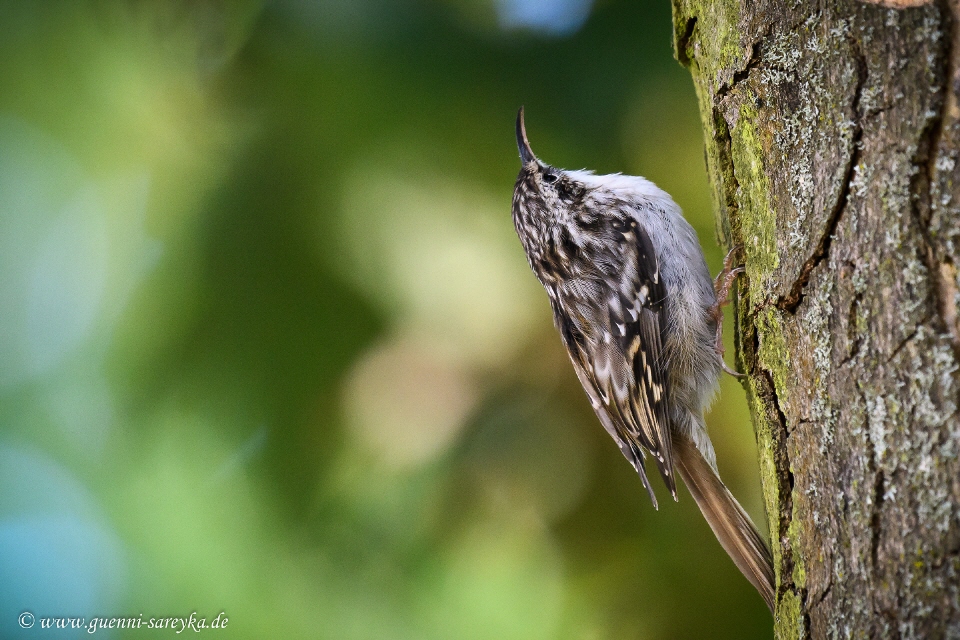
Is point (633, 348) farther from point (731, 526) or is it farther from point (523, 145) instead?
point (523, 145)

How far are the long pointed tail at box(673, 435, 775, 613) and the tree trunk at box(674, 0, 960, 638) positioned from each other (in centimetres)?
26

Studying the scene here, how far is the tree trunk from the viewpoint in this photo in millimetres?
764

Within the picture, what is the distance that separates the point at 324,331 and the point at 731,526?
110 cm

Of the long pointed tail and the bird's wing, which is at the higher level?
the bird's wing

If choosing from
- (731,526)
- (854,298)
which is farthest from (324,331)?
(854,298)

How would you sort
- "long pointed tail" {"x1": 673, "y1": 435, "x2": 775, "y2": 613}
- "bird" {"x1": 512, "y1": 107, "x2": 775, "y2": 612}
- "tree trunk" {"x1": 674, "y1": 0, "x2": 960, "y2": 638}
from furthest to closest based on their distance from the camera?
"bird" {"x1": 512, "y1": 107, "x2": 775, "y2": 612} → "long pointed tail" {"x1": 673, "y1": 435, "x2": 775, "y2": 613} → "tree trunk" {"x1": 674, "y1": 0, "x2": 960, "y2": 638}

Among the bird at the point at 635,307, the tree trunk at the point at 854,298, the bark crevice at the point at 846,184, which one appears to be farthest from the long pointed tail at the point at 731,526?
the bark crevice at the point at 846,184

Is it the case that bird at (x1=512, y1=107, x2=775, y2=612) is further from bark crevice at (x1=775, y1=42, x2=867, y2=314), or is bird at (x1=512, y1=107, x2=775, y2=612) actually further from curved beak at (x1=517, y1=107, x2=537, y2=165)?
bark crevice at (x1=775, y1=42, x2=867, y2=314)

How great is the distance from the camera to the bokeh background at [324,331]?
171cm

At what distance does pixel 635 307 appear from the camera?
1.62m

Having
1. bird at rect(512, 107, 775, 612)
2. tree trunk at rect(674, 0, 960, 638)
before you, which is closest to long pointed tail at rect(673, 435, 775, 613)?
bird at rect(512, 107, 775, 612)

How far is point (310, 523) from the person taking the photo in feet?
5.64

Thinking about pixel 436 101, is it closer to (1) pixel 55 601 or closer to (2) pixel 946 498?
(2) pixel 946 498

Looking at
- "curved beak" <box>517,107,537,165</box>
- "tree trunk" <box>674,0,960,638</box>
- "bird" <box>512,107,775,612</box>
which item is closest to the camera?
"tree trunk" <box>674,0,960,638</box>
